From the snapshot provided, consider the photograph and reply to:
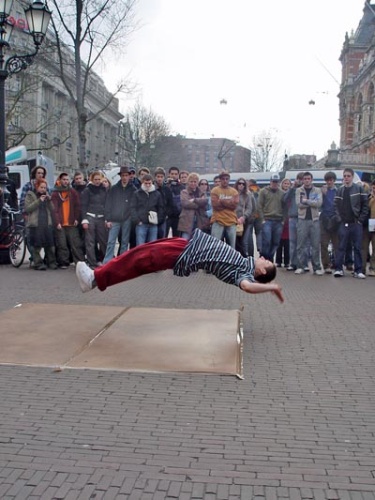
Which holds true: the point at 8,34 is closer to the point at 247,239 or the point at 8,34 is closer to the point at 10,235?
the point at 10,235

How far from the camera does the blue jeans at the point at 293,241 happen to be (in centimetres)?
1220

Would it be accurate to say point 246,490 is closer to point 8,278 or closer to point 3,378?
point 3,378

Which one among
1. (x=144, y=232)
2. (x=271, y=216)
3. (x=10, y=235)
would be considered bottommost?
(x=10, y=235)

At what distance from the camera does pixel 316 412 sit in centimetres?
417

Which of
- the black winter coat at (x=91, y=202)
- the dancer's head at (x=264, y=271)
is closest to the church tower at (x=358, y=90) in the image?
the black winter coat at (x=91, y=202)

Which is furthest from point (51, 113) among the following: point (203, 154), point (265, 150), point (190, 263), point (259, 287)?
point (203, 154)

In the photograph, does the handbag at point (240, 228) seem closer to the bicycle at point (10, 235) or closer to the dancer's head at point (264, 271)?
the bicycle at point (10, 235)

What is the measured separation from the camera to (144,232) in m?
11.8

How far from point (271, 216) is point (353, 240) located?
6.10ft

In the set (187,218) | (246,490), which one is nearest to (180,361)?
(246,490)

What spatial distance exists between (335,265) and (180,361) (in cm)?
732

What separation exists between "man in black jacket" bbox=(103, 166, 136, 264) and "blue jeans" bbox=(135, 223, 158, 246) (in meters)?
0.31

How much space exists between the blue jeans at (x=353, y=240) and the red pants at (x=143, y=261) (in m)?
6.23

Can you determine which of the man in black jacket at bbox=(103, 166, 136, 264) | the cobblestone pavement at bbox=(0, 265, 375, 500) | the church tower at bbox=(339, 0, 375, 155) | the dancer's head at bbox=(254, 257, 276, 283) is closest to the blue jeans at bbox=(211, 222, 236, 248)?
the man in black jacket at bbox=(103, 166, 136, 264)
